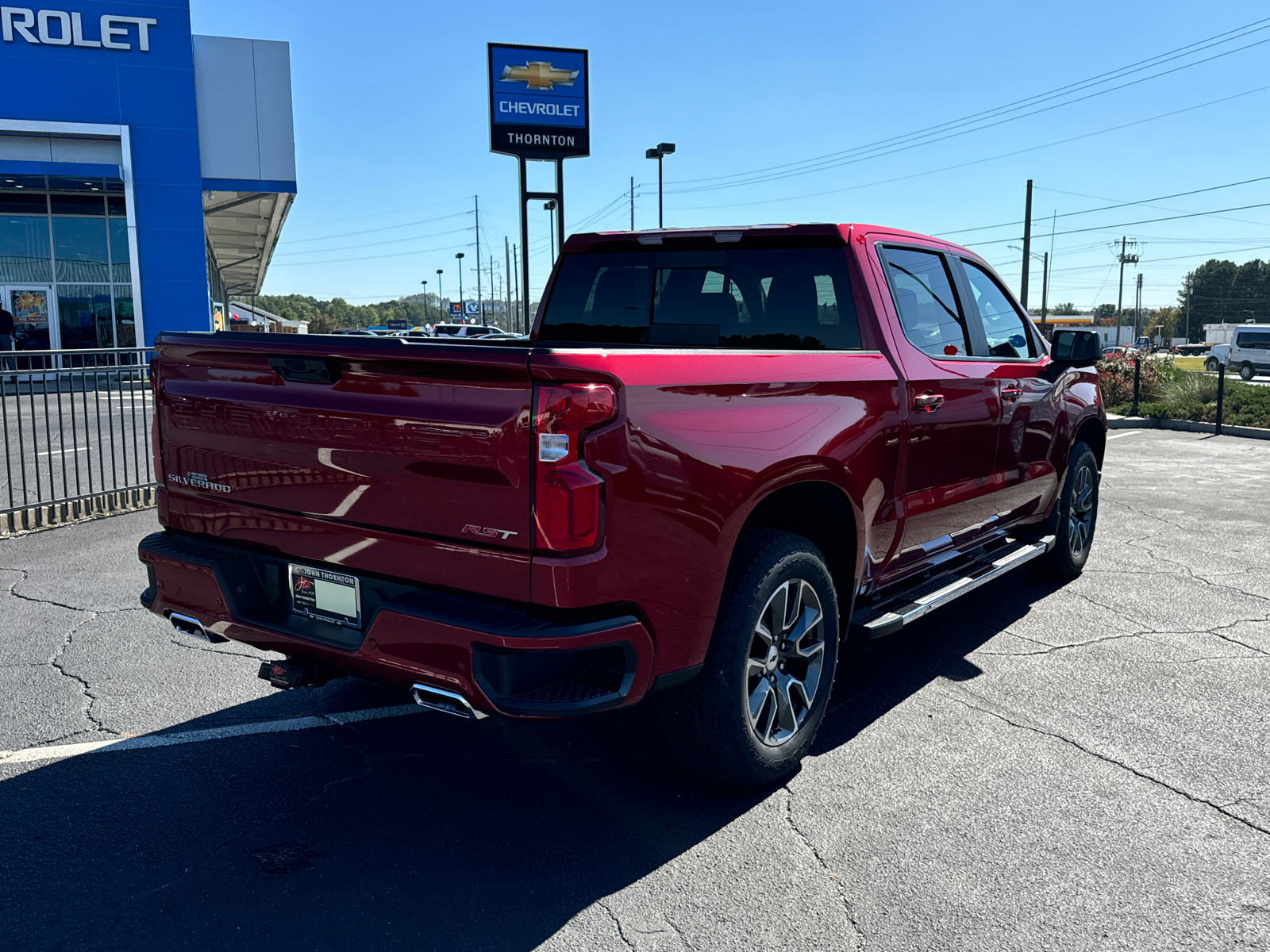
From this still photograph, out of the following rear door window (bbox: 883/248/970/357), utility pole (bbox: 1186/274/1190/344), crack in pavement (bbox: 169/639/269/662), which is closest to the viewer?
rear door window (bbox: 883/248/970/357)

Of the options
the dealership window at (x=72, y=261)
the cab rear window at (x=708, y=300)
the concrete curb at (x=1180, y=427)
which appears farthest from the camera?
the dealership window at (x=72, y=261)

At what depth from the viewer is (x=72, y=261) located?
26.5m

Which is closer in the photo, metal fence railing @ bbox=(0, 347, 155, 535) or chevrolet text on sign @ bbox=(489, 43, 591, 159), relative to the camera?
metal fence railing @ bbox=(0, 347, 155, 535)

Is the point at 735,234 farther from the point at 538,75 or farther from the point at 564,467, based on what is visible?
the point at 538,75

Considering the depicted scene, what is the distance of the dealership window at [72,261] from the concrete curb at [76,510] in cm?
1933

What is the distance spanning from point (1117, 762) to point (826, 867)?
4.82 feet

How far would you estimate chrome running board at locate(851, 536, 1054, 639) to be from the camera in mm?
3959

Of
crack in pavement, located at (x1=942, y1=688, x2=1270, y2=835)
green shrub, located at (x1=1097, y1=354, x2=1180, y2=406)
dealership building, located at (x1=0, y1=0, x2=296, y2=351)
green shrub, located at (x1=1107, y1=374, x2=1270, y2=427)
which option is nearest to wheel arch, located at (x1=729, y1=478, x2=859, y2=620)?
crack in pavement, located at (x1=942, y1=688, x2=1270, y2=835)

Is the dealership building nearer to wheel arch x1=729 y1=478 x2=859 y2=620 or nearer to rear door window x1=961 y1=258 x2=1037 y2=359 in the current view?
rear door window x1=961 y1=258 x2=1037 y2=359

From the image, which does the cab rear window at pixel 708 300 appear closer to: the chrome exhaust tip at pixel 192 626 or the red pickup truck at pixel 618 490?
the red pickup truck at pixel 618 490

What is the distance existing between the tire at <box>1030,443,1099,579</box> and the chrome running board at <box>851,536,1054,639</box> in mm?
740

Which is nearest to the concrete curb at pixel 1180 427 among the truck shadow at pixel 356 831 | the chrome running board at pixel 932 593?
the chrome running board at pixel 932 593

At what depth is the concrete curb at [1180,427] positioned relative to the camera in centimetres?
1627

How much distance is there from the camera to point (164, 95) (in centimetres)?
2495
